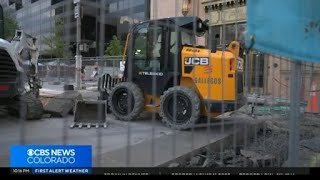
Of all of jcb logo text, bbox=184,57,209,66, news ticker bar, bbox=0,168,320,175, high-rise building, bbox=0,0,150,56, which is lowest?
news ticker bar, bbox=0,168,320,175

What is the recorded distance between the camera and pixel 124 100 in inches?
373

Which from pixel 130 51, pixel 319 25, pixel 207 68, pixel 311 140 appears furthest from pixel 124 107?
pixel 319 25

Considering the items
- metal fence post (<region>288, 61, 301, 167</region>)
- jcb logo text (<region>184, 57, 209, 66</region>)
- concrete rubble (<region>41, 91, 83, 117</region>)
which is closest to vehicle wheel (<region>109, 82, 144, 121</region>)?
concrete rubble (<region>41, 91, 83, 117</region>)

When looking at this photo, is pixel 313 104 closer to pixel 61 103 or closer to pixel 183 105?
pixel 183 105

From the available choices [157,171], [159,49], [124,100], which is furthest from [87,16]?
[124,100]

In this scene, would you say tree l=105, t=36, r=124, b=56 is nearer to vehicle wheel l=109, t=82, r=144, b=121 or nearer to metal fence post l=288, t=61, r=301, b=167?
metal fence post l=288, t=61, r=301, b=167

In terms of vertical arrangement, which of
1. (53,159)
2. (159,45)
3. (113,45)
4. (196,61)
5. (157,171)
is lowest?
(157,171)

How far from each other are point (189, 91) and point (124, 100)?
6.44 ft

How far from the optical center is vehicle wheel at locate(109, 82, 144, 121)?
8453 mm

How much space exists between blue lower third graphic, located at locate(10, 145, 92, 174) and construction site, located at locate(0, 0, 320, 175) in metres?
0.19

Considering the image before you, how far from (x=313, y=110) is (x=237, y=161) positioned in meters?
2.90

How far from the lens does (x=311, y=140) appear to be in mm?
6340

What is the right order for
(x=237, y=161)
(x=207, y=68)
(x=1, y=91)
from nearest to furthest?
(x=237, y=161)
(x=207, y=68)
(x=1, y=91)

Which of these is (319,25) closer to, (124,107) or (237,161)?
(237,161)
